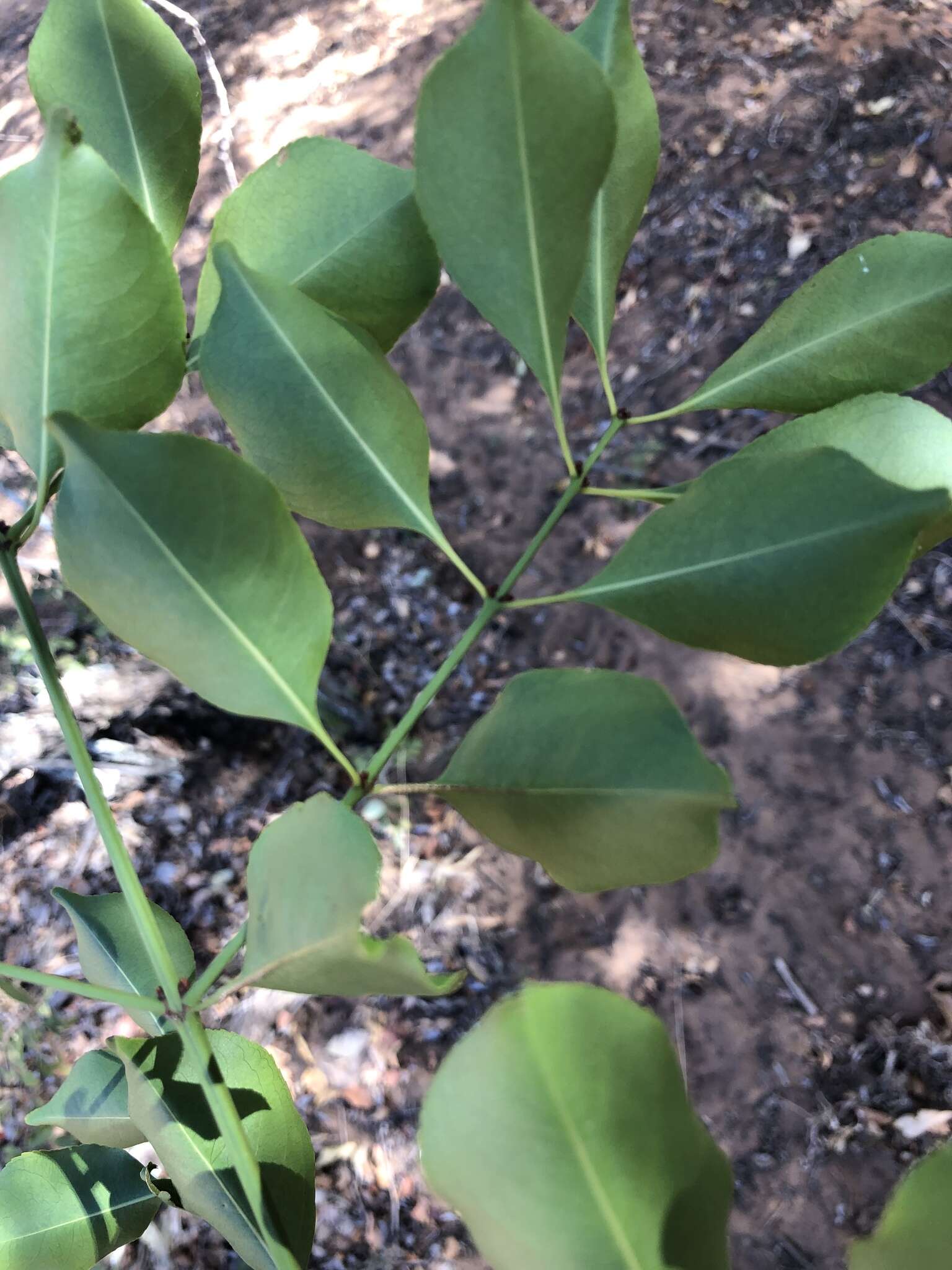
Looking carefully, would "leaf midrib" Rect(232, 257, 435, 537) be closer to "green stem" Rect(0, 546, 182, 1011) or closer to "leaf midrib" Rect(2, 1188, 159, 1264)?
"green stem" Rect(0, 546, 182, 1011)

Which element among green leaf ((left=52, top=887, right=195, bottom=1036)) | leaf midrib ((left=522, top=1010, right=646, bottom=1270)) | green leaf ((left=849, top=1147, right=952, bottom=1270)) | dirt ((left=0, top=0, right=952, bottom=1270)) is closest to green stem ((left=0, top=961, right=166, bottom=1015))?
green leaf ((left=52, top=887, right=195, bottom=1036))

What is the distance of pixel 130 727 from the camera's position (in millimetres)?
2586

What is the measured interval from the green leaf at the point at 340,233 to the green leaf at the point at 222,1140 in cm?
55

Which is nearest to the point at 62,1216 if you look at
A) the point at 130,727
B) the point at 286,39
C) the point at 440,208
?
the point at 440,208

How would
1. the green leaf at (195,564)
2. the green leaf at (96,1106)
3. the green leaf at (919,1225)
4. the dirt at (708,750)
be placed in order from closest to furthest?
1. the green leaf at (919,1225)
2. the green leaf at (195,564)
3. the green leaf at (96,1106)
4. the dirt at (708,750)

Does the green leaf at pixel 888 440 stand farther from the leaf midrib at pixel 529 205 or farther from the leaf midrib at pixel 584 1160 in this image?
the leaf midrib at pixel 584 1160

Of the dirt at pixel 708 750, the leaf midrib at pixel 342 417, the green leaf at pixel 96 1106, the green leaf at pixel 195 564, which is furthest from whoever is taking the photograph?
the dirt at pixel 708 750

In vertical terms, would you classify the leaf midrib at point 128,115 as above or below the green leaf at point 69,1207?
above

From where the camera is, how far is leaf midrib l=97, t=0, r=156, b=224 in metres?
0.65

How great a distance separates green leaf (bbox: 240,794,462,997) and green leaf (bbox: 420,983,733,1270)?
60 millimetres

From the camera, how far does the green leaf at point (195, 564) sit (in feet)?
1.54

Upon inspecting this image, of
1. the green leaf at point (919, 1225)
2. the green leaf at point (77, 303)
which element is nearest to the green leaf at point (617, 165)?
the green leaf at point (77, 303)

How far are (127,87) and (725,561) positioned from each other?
57 cm

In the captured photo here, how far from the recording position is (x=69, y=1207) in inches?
26.6
